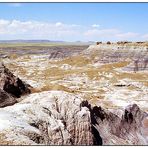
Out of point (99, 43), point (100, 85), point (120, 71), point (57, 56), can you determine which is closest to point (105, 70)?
point (120, 71)

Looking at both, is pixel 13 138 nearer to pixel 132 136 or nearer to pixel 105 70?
pixel 132 136

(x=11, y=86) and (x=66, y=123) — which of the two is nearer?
(x=66, y=123)

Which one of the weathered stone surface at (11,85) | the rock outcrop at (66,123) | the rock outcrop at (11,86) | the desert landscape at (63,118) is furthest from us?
the weathered stone surface at (11,85)

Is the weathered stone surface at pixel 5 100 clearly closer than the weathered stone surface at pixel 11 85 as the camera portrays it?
Yes

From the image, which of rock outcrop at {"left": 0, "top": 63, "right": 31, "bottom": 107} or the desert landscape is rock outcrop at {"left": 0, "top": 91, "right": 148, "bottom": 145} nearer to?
the desert landscape

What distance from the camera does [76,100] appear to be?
31.8 meters

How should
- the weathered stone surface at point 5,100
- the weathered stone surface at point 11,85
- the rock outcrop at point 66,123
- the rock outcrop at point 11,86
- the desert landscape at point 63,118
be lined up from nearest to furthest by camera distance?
the rock outcrop at point 66,123 < the desert landscape at point 63,118 < the weathered stone surface at point 5,100 < the rock outcrop at point 11,86 < the weathered stone surface at point 11,85

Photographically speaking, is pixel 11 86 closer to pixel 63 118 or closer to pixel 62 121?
pixel 63 118

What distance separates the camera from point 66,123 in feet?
94.9

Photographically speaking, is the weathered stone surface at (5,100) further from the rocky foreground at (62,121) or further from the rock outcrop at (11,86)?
the rock outcrop at (11,86)

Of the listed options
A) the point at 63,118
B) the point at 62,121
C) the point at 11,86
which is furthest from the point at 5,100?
the point at 62,121

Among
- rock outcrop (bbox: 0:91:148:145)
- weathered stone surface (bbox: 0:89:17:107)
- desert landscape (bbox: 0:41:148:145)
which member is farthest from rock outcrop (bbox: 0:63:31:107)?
rock outcrop (bbox: 0:91:148:145)

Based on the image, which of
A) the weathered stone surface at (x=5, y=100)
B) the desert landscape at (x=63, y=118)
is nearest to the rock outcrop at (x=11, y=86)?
the desert landscape at (x=63, y=118)

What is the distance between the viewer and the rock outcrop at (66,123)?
20922mm
